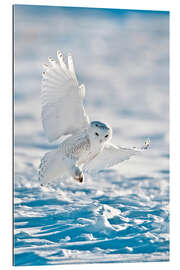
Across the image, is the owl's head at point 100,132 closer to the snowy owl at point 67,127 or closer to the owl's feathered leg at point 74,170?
the snowy owl at point 67,127

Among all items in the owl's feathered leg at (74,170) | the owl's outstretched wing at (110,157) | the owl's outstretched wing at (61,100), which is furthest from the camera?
the owl's outstretched wing at (110,157)

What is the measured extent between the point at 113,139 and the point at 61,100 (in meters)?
0.58

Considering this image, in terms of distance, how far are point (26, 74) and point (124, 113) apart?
0.65m

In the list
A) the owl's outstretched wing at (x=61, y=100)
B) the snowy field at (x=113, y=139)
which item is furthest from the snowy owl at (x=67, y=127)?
the snowy field at (x=113, y=139)

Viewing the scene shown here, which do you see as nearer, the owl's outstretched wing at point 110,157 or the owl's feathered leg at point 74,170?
the owl's feathered leg at point 74,170

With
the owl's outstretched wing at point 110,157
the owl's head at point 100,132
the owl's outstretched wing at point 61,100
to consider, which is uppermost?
the owl's outstretched wing at point 61,100

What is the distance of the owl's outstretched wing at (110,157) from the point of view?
2.89 meters

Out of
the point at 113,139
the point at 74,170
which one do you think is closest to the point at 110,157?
the point at 113,139

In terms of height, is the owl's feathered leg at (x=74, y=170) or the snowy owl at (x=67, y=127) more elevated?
the snowy owl at (x=67, y=127)

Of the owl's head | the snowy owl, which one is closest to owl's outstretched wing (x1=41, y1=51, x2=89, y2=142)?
the snowy owl

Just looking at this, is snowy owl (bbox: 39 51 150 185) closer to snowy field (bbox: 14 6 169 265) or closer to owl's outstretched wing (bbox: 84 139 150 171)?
owl's outstretched wing (bbox: 84 139 150 171)

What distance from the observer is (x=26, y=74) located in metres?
2.99
